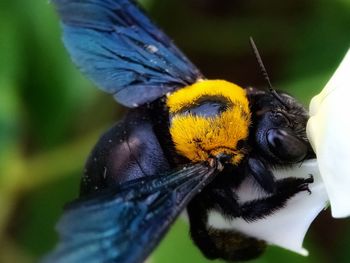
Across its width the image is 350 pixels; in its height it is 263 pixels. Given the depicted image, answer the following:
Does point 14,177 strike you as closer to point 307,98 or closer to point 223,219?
point 307,98

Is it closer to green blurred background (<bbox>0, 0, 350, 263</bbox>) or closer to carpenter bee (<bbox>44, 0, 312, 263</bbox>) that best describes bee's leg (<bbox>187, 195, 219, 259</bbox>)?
carpenter bee (<bbox>44, 0, 312, 263</bbox>)

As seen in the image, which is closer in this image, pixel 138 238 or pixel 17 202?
pixel 138 238

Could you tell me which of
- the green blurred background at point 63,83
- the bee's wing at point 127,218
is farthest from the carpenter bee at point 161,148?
the green blurred background at point 63,83

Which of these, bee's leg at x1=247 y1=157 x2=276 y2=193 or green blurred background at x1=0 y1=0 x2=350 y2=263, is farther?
green blurred background at x1=0 y1=0 x2=350 y2=263

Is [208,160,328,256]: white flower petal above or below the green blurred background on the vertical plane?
above

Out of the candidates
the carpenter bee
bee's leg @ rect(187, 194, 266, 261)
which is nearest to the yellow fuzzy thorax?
the carpenter bee

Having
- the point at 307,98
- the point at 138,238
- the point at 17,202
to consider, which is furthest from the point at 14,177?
the point at 138,238

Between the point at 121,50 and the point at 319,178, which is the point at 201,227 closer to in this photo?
the point at 319,178

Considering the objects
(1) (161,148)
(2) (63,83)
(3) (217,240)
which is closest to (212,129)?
(1) (161,148)

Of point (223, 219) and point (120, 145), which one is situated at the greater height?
point (120, 145)
